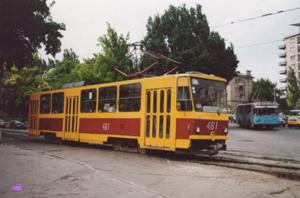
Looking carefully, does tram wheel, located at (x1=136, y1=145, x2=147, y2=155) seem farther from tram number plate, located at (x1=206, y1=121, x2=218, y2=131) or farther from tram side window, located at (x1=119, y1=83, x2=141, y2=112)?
tram number plate, located at (x1=206, y1=121, x2=218, y2=131)

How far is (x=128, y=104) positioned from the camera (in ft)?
57.9

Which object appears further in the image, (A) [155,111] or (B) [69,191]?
(A) [155,111]

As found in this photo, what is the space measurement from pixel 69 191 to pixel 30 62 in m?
21.1

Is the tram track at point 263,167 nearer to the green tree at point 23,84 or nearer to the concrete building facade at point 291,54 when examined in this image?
the green tree at point 23,84

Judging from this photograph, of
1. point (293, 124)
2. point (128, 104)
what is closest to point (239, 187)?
point (128, 104)

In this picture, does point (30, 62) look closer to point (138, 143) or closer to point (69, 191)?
point (138, 143)

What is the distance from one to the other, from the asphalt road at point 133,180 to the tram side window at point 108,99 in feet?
17.6

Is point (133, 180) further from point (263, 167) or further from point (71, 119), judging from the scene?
point (71, 119)

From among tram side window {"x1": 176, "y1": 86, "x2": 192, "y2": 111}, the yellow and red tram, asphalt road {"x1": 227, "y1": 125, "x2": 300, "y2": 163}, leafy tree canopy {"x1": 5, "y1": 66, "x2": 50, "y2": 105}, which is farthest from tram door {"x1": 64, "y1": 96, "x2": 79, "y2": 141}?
leafy tree canopy {"x1": 5, "y1": 66, "x2": 50, "y2": 105}

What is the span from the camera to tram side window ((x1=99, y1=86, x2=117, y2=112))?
18.6 meters

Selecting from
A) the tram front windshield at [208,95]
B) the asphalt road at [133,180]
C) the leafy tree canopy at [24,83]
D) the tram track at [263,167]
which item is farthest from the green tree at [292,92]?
the asphalt road at [133,180]

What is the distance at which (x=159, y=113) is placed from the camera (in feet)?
51.9

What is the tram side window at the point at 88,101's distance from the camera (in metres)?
20.3

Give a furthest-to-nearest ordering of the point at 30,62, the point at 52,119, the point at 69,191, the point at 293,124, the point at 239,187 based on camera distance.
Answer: the point at 293,124
the point at 30,62
the point at 52,119
the point at 239,187
the point at 69,191
